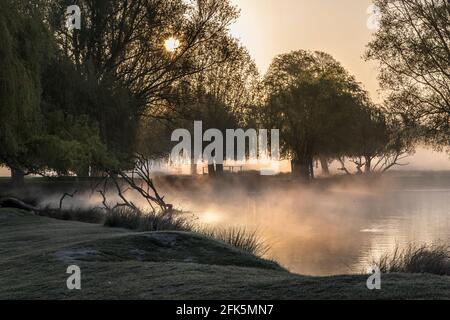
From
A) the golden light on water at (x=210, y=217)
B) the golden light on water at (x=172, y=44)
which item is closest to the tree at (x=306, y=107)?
the golden light on water at (x=172, y=44)

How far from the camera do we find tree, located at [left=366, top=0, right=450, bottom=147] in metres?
36.6

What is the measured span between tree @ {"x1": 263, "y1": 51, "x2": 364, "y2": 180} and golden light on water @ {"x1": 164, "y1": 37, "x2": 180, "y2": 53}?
24.4 meters

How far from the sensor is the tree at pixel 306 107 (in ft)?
226

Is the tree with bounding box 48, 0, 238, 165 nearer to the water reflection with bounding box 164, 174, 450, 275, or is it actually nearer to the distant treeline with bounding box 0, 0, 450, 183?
the distant treeline with bounding box 0, 0, 450, 183

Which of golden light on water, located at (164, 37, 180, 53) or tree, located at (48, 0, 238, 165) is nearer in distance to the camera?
tree, located at (48, 0, 238, 165)

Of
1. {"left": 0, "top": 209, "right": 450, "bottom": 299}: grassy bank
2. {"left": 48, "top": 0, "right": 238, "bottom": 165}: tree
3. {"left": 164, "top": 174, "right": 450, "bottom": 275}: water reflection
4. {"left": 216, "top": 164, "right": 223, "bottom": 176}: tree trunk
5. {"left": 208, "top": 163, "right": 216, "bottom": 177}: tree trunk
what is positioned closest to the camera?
{"left": 0, "top": 209, "right": 450, "bottom": 299}: grassy bank

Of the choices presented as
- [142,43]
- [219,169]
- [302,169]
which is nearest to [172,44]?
[142,43]

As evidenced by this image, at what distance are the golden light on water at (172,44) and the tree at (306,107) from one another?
959 inches

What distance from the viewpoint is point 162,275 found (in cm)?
1009

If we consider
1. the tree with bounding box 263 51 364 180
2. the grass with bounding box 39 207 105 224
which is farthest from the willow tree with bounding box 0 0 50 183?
the tree with bounding box 263 51 364 180

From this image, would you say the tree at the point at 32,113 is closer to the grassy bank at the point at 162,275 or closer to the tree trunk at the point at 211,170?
the grassy bank at the point at 162,275

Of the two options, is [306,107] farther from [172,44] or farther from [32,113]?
[32,113]

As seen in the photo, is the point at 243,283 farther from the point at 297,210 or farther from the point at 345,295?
the point at 297,210
